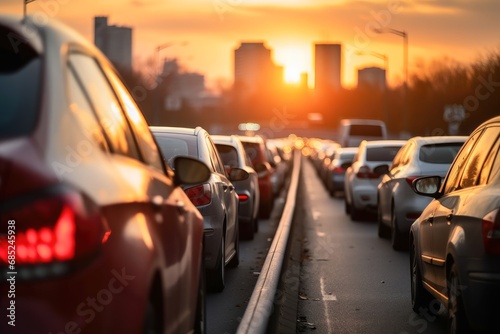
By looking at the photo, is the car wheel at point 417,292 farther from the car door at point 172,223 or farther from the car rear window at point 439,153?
the car rear window at point 439,153

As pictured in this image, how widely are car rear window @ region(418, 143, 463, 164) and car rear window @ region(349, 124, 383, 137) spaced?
134ft

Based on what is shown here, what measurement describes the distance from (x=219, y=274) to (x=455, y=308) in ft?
14.9

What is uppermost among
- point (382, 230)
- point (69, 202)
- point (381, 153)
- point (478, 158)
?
point (69, 202)

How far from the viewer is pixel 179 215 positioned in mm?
5766

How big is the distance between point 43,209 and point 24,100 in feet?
1.48

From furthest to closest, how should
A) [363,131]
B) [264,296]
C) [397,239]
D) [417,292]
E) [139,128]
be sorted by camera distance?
[363,131], [397,239], [417,292], [264,296], [139,128]

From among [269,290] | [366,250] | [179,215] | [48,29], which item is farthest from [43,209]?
[366,250]

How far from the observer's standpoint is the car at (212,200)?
11664 mm

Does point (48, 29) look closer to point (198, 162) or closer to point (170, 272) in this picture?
point (170, 272)

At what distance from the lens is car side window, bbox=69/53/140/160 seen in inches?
178

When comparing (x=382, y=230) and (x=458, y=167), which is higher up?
(x=458, y=167)

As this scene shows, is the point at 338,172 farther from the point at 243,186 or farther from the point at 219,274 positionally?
the point at 219,274

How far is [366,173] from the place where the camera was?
24.8 meters

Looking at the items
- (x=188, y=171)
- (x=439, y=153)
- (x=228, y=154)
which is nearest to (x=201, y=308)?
(x=188, y=171)
